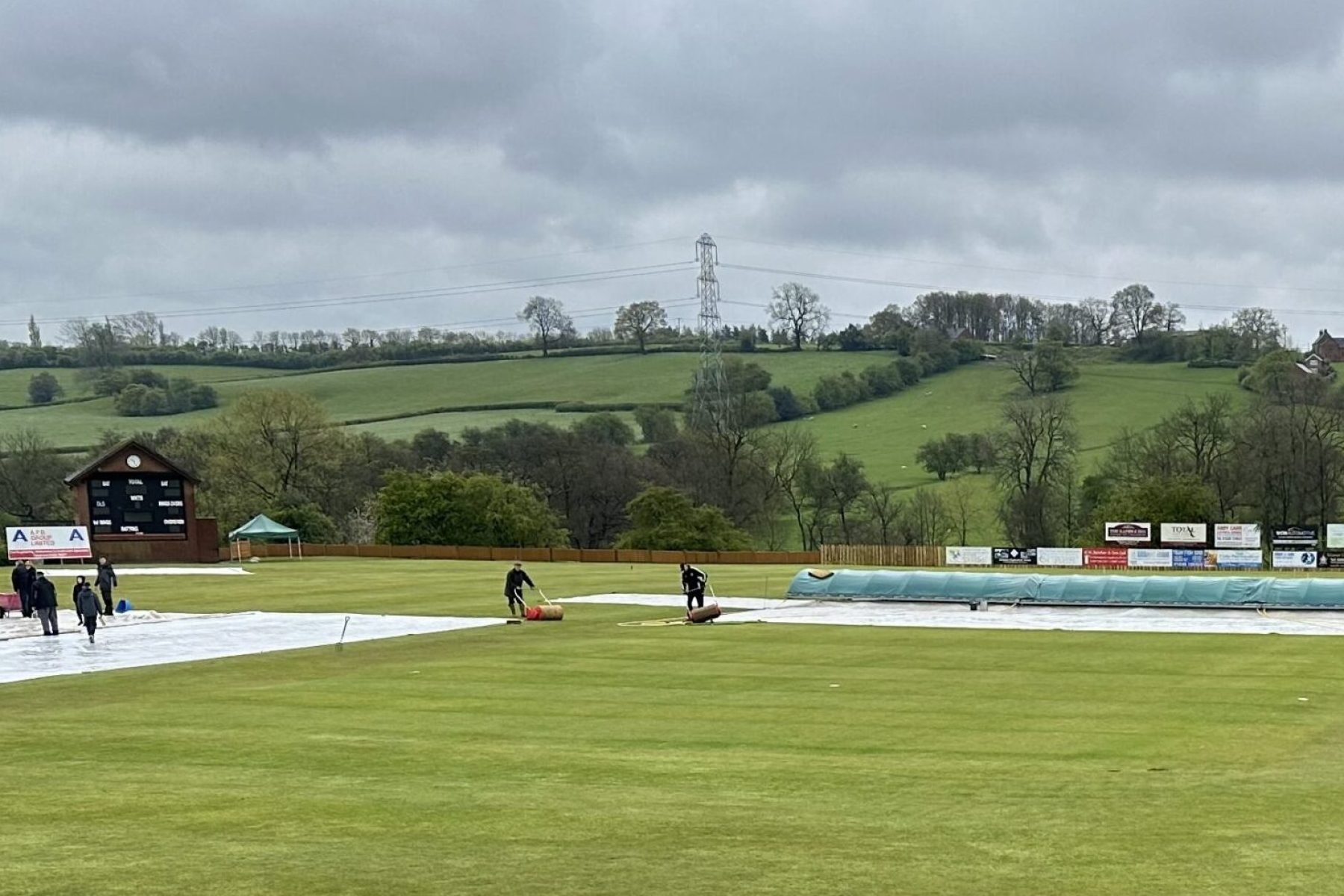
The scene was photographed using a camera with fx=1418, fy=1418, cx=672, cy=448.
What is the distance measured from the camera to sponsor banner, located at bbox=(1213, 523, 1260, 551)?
88.9 m

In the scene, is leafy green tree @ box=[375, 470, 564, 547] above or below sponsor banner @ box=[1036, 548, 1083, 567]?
above

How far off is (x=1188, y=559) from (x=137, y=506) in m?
63.5

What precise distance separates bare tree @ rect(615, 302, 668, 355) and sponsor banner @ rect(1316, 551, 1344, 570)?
114377 mm

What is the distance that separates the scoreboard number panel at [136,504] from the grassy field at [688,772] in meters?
54.0

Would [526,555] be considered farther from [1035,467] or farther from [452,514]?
[1035,467]

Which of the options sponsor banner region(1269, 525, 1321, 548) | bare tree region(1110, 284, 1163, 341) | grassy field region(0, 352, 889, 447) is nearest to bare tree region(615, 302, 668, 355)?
grassy field region(0, 352, 889, 447)

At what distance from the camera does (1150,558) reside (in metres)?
88.1

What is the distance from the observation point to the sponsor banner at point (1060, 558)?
9112 cm

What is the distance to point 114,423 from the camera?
15312 cm

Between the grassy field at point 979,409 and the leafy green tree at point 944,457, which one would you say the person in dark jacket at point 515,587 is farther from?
the leafy green tree at point 944,457

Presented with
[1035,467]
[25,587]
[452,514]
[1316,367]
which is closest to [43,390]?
[452,514]

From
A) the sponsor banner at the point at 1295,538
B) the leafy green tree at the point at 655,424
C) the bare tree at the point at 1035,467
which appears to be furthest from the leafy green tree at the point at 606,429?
the sponsor banner at the point at 1295,538

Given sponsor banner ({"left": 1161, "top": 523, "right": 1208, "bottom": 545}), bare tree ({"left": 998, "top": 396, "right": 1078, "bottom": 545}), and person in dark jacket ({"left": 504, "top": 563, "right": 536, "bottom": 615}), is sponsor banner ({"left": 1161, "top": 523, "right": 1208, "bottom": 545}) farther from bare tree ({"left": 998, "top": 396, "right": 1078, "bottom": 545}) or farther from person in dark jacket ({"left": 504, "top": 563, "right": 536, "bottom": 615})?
person in dark jacket ({"left": 504, "top": 563, "right": 536, "bottom": 615})

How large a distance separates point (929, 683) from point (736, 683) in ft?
12.7
